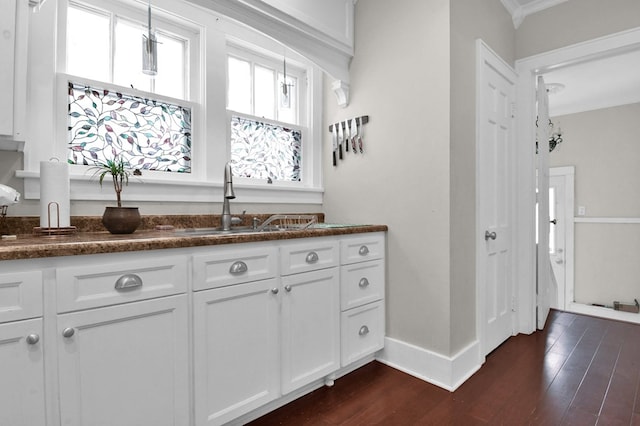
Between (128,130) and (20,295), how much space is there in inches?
46.2

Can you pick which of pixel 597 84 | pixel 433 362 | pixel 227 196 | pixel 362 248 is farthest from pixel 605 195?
pixel 227 196

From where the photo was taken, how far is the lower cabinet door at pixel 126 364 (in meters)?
1.13

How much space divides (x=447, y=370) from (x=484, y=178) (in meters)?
1.27

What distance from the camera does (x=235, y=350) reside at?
153 cm

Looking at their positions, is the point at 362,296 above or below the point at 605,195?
below

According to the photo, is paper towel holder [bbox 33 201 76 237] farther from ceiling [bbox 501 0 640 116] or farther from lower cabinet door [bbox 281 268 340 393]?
ceiling [bbox 501 0 640 116]

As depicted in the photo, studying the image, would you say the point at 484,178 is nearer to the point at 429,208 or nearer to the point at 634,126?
the point at 429,208

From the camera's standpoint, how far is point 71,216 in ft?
5.53

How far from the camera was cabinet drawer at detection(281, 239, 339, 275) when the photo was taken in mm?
1737

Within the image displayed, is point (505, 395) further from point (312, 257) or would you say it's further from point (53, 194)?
point (53, 194)

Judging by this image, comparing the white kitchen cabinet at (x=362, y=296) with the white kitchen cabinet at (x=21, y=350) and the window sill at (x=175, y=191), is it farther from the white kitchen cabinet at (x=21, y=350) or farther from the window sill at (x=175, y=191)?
the white kitchen cabinet at (x=21, y=350)

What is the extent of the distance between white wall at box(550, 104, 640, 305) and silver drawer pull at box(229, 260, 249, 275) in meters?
5.01

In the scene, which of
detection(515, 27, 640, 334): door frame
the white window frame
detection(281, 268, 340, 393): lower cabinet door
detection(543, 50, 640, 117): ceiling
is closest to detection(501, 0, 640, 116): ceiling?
detection(543, 50, 640, 117): ceiling

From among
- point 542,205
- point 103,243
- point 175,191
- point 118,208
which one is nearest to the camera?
point 103,243
